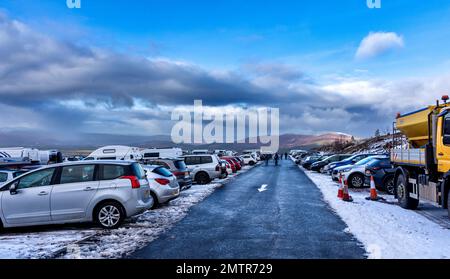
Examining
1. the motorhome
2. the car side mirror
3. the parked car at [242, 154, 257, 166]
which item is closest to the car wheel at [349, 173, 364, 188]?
the car side mirror

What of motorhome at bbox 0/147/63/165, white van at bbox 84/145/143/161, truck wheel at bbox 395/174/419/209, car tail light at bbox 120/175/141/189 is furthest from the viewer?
white van at bbox 84/145/143/161

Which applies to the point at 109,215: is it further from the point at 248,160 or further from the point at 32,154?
the point at 248,160

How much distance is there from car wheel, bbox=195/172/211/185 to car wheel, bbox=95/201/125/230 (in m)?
14.9

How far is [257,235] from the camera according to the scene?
347 inches

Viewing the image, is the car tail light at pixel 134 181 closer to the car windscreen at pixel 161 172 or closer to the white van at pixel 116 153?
the car windscreen at pixel 161 172

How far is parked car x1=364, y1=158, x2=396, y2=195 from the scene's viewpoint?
17531mm

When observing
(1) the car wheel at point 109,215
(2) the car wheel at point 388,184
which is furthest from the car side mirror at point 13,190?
(2) the car wheel at point 388,184

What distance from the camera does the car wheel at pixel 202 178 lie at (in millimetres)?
24656

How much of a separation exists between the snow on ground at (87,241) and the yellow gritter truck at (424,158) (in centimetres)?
657

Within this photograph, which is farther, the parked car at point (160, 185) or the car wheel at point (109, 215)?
the parked car at point (160, 185)

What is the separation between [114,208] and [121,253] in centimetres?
265

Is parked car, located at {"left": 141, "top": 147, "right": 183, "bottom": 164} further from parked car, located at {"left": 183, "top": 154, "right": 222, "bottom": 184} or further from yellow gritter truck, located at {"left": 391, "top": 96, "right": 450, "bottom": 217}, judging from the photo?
yellow gritter truck, located at {"left": 391, "top": 96, "right": 450, "bottom": 217}

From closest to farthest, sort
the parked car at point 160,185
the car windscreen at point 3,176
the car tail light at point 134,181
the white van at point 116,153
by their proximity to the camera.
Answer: the car tail light at point 134,181 < the parked car at point 160,185 < the car windscreen at point 3,176 < the white van at point 116,153
